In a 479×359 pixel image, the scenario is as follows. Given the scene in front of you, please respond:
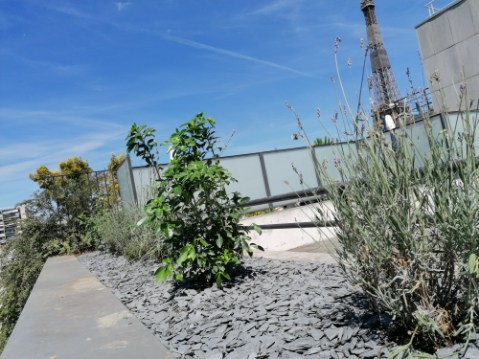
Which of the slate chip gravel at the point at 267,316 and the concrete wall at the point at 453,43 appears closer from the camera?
the slate chip gravel at the point at 267,316

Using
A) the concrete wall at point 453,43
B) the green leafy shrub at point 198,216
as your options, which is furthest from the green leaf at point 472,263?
the concrete wall at point 453,43

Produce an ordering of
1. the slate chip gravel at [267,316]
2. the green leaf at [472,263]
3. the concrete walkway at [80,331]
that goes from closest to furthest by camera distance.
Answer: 1. the green leaf at [472,263]
2. the slate chip gravel at [267,316]
3. the concrete walkway at [80,331]

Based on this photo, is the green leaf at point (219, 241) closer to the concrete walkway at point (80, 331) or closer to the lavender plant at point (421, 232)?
the concrete walkway at point (80, 331)

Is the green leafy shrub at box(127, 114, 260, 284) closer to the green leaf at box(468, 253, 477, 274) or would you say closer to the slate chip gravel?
the slate chip gravel

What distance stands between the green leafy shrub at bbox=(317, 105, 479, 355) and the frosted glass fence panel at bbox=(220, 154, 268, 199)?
8.01 meters

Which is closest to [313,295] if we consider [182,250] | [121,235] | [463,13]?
[182,250]

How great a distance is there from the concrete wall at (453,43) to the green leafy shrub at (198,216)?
12.4 meters

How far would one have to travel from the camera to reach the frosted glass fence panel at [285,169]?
10773 millimetres

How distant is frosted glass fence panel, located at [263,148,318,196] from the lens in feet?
35.3

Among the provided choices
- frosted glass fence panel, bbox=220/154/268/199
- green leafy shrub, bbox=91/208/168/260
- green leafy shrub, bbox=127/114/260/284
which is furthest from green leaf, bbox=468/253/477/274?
frosted glass fence panel, bbox=220/154/268/199

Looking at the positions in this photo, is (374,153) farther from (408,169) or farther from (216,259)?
(216,259)

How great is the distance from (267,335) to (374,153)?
3.66ft

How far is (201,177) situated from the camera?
3365 millimetres

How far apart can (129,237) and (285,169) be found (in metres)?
5.41
